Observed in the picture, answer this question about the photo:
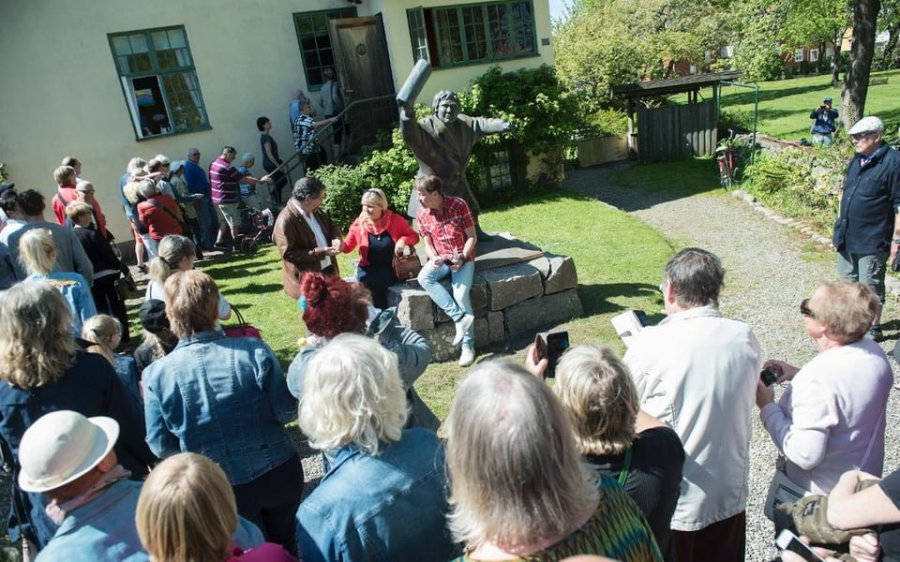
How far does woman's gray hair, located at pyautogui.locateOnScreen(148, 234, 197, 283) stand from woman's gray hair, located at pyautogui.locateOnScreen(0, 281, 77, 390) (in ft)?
4.82

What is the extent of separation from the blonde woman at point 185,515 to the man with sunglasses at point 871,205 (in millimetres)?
5695

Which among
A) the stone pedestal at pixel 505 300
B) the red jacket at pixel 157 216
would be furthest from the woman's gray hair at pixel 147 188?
the stone pedestal at pixel 505 300

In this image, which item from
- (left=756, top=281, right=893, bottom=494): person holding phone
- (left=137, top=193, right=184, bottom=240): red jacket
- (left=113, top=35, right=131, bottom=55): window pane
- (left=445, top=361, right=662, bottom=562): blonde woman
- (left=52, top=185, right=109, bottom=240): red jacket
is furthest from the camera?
(left=113, top=35, right=131, bottom=55): window pane

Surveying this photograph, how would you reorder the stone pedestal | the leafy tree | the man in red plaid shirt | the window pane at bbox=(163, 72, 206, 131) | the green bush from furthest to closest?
the leafy tree → the window pane at bbox=(163, 72, 206, 131) → the green bush → the stone pedestal → the man in red plaid shirt

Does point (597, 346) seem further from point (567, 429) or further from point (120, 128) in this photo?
point (120, 128)

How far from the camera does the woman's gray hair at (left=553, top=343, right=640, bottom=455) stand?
6.56 feet

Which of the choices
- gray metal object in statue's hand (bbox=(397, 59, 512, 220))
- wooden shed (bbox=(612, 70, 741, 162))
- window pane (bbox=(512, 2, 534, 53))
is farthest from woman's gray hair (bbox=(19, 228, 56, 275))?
wooden shed (bbox=(612, 70, 741, 162))

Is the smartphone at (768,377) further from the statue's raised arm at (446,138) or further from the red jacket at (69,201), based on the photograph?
the red jacket at (69,201)

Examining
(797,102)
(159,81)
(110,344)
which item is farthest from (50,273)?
(797,102)

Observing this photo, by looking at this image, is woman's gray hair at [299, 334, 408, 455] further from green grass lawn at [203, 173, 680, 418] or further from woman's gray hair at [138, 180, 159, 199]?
woman's gray hair at [138, 180, 159, 199]

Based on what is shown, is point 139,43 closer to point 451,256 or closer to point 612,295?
point 451,256

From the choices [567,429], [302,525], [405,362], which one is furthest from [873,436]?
[302,525]

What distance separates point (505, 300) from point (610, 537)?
16.0 feet

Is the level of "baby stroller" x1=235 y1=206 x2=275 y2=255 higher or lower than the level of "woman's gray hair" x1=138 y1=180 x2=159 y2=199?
lower
